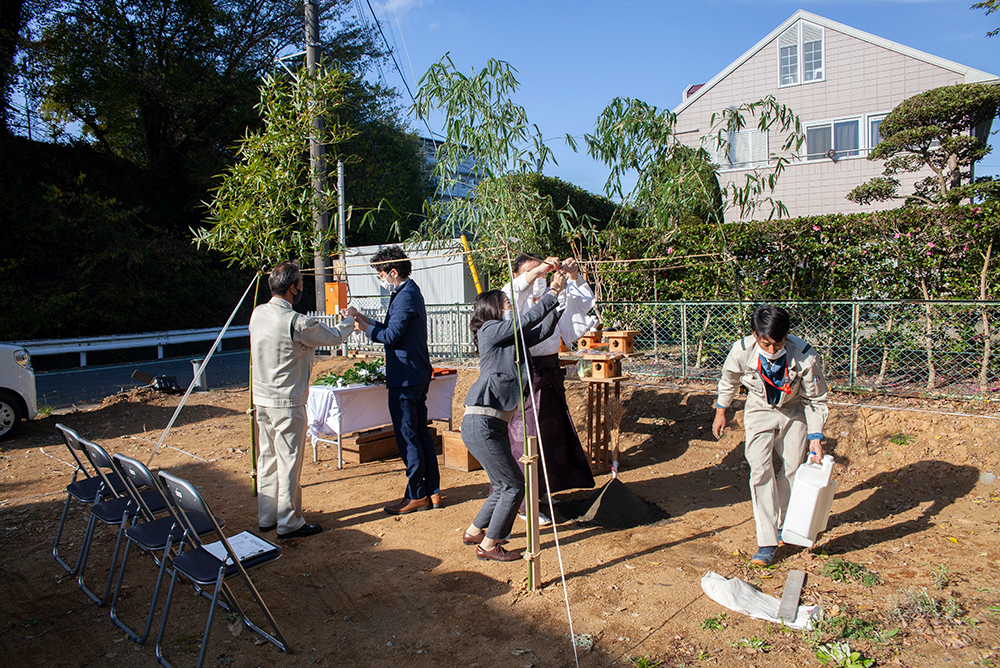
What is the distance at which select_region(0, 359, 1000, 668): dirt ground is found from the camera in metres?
3.15

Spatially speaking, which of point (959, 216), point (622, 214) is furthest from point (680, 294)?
point (959, 216)

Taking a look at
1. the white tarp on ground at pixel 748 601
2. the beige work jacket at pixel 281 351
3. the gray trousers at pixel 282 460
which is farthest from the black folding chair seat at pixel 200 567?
the white tarp on ground at pixel 748 601

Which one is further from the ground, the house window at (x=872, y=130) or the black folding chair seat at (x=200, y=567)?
the house window at (x=872, y=130)

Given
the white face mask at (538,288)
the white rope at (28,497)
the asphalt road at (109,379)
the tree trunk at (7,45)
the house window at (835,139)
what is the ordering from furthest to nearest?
the house window at (835,139) < the tree trunk at (7,45) < the asphalt road at (109,379) < the white rope at (28,497) < the white face mask at (538,288)

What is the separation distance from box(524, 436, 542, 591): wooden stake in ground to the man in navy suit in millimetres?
1521

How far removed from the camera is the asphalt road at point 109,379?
10844 mm

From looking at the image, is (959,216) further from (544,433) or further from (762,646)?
(762,646)

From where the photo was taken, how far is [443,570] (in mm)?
4059

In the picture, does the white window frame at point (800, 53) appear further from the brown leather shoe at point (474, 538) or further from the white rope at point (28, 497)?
the white rope at point (28, 497)

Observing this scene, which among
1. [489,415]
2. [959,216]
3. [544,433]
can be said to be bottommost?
[544,433]

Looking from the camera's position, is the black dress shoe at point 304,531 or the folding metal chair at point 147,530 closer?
the folding metal chair at point 147,530

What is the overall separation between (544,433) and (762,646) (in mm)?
2216

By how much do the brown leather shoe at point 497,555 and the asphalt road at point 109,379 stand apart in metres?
8.42

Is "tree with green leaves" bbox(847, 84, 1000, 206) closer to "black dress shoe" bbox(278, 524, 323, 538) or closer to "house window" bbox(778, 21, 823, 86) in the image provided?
"house window" bbox(778, 21, 823, 86)
